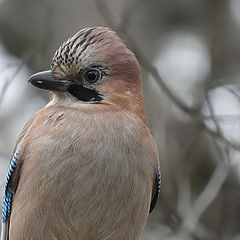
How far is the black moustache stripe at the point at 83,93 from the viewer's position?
13.4 feet

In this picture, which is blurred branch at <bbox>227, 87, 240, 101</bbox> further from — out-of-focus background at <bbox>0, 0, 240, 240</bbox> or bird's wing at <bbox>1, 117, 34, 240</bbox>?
bird's wing at <bbox>1, 117, 34, 240</bbox>

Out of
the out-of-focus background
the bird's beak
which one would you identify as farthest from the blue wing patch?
the out-of-focus background

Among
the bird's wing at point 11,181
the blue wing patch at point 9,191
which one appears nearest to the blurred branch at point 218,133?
the bird's wing at point 11,181

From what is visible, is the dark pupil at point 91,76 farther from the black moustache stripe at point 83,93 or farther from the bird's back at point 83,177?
the bird's back at point 83,177

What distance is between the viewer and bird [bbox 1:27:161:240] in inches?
156

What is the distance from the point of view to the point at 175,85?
7.19m

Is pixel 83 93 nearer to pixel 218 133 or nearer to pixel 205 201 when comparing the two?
pixel 218 133

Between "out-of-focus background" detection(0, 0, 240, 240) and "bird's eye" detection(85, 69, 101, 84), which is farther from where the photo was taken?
"out-of-focus background" detection(0, 0, 240, 240)

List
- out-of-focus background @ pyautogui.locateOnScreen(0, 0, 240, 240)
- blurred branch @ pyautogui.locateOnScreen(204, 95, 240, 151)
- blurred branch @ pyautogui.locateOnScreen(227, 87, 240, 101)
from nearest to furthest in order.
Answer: blurred branch @ pyautogui.locateOnScreen(204, 95, 240, 151), blurred branch @ pyautogui.locateOnScreen(227, 87, 240, 101), out-of-focus background @ pyautogui.locateOnScreen(0, 0, 240, 240)

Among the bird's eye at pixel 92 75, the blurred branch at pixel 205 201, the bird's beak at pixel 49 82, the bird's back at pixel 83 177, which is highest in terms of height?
the bird's beak at pixel 49 82

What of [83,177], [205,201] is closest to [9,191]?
[83,177]

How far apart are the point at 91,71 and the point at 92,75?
0.08ft

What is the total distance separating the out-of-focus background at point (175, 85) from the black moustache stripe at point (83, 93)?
1.20 m

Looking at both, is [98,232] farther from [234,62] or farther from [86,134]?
[234,62]
